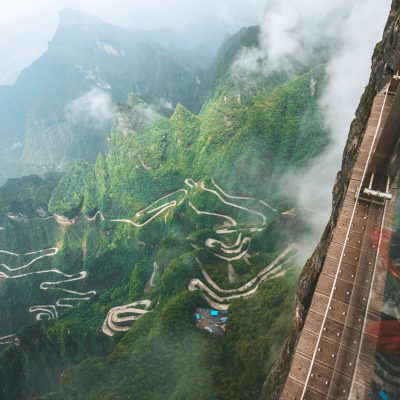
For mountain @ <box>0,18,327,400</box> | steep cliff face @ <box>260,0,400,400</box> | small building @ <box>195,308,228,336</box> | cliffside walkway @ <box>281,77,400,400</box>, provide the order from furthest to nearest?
small building @ <box>195,308,228,336</box>, mountain @ <box>0,18,327,400</box>, steep cliff face @ <box>260,0,400,400</box>, cliffside walkway @ <box>281,77,400,400</box>

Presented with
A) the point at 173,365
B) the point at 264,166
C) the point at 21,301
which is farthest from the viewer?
the point at 21,301

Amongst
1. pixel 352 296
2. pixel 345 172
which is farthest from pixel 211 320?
pixel 352 296

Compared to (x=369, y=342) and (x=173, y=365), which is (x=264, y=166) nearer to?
(x=173, y=365)

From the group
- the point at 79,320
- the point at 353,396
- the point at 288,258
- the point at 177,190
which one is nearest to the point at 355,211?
the point at 353,396

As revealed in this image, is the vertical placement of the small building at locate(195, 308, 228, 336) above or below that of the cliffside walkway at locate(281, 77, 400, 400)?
below

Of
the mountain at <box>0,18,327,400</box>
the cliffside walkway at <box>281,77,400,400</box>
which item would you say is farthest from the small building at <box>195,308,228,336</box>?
the cliffside walkway at <box>281,77,400,400</box>

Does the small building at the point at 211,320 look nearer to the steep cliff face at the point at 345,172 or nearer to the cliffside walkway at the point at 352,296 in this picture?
the steep cliff face at the point at 345,172

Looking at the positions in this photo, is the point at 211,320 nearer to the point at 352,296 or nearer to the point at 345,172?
the point at 345,172

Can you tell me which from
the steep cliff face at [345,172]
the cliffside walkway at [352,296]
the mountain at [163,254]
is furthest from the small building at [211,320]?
the cliffside walkway at [352,296]

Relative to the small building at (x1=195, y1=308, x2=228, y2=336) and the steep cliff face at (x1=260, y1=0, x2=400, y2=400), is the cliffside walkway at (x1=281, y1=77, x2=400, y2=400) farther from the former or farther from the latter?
the small building at (x1=195, y1=308, x2=228, y2=336)
